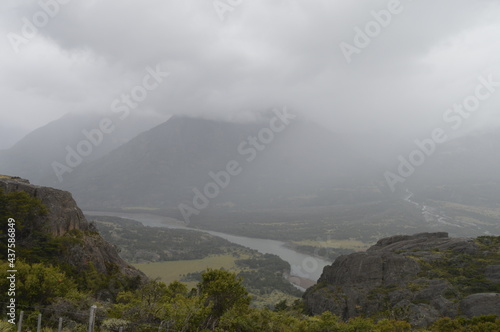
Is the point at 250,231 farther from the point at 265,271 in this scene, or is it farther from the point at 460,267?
the point at 460,267

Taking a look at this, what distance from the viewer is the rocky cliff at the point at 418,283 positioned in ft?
95.5

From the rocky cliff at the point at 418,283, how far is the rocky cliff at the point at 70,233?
77.8 feet

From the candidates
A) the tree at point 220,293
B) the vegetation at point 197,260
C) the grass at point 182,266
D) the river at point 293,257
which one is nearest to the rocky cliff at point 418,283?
the tree at point 220,293

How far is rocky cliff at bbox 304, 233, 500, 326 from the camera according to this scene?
95.5ft

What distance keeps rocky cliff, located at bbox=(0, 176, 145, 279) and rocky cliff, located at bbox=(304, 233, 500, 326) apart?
23.7 metres

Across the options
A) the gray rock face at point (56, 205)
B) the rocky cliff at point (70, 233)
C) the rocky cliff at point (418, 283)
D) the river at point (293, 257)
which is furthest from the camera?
the river at point (293, 257)

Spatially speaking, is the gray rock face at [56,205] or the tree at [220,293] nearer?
the tree at [220,293]

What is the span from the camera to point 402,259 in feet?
131

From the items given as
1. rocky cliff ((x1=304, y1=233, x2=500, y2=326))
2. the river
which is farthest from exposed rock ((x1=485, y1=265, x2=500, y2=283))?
the river

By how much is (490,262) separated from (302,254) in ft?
337

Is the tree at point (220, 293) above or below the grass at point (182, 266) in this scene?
above

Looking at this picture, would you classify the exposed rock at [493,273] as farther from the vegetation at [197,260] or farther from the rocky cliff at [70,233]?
the vegetation at [197,260]

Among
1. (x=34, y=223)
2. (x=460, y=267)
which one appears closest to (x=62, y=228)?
(x=34, y=223)

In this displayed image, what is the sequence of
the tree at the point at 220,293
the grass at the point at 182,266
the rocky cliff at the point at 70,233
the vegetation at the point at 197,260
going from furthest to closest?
the grass at the point at 182,266 < the vegetation at the point at 197,260 < the rocky cliff at the point at 70,233 < the tree at the point at 220,293
